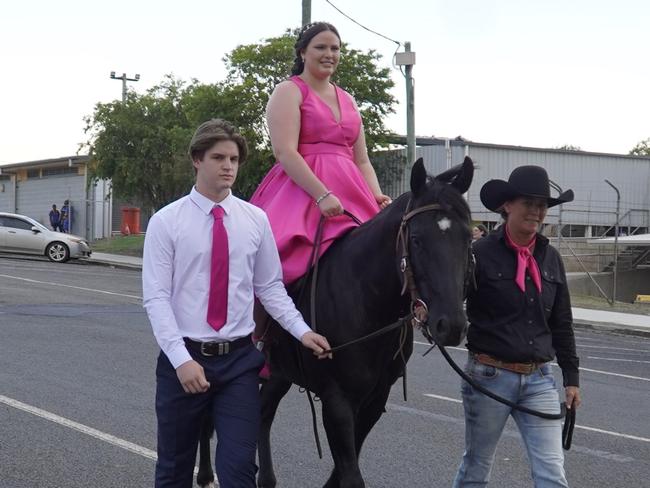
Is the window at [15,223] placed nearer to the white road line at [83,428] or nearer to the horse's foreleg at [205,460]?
the white road line at [83,428]

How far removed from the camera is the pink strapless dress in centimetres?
477

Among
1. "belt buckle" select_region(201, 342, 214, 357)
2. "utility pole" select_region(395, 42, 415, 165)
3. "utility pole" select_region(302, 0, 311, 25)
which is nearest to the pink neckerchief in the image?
"belt buckle" select_region(201, 342, 214, 357)

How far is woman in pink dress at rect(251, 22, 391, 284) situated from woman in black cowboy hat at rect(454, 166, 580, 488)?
2.60 feet

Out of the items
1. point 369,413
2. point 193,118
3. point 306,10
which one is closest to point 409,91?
point 306,10

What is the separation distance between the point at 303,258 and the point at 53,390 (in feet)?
15.1

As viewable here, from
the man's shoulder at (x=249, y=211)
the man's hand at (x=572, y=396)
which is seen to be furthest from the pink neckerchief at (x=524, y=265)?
the man's shoulder at (x=249, y=211)

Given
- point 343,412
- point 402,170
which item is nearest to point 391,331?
point 343,412

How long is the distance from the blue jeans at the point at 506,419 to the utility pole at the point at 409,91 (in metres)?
18.2

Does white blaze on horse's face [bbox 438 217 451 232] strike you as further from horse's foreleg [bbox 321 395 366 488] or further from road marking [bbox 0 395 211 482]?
road marking [bbox 0 395 211 482]

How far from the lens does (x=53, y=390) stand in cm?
854

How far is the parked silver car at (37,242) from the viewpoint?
29.9 m

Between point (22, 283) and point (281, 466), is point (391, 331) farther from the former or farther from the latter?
point (22, 283)

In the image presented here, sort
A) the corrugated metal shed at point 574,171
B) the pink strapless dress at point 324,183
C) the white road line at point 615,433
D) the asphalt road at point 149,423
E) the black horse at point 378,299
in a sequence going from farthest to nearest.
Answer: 1. the corrugated metal shed at point 574,171
2. the white road line at point 615,433
3. the asphalt road at point 149,423
4. the pink strapless dress at point 324,183
5. the black horse at point 378,299

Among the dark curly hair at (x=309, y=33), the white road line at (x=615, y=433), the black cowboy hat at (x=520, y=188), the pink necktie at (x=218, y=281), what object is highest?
the dark curly hair at (x=309, y=33)
